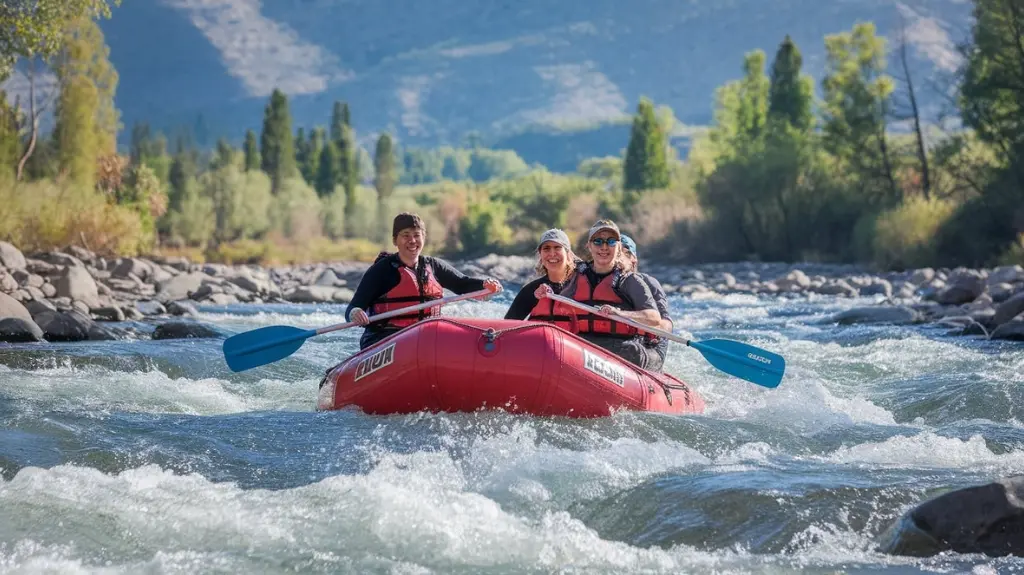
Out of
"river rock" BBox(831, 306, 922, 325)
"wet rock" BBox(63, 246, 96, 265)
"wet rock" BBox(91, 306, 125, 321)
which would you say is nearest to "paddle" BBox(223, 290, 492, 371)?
"wet rock" BBox(91, 306, 125, 321)

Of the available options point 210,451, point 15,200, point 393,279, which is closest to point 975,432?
point 393,279

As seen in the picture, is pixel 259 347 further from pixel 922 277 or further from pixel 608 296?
pixel 922 277

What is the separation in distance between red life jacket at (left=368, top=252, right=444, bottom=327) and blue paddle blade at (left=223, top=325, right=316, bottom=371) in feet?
1.84

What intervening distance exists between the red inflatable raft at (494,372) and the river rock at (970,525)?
2.29 metres

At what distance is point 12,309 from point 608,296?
7.39m

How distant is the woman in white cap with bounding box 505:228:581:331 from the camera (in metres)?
7.22

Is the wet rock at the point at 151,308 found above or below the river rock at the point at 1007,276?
below

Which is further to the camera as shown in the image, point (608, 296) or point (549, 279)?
point (549, 279)

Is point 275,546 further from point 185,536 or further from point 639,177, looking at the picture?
point 639,177

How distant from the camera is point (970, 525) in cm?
409

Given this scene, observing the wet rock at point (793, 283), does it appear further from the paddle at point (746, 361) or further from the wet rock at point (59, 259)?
the paddle at point (746, 361)

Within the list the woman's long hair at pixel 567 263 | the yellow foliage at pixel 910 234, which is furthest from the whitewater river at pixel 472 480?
the yellow foliage at pixel 910 234

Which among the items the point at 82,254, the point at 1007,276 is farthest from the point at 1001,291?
the point at 82,254

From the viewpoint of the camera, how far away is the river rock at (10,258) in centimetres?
1761
